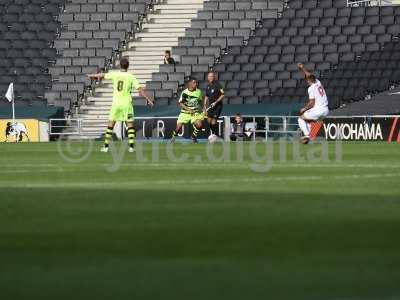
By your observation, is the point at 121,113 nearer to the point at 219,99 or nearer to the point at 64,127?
the point at 219,99

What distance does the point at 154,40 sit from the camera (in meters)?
45.7

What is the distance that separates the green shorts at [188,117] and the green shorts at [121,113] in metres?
6.02

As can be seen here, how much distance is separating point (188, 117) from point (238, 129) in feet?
22.5

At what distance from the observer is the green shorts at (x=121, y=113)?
25625 mm

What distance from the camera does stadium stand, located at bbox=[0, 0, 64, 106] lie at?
44.8 meters

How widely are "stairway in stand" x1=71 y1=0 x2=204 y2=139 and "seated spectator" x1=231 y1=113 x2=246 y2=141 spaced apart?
5.95 m

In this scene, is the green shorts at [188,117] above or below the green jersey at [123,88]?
below

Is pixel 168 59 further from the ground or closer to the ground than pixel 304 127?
further from the ground

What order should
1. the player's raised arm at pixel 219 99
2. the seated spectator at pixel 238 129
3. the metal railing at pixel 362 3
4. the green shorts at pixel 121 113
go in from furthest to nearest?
the metal railing at pixel 362 3
the seated spectator at pixel 238 129
the player's raised arm at pixel 219 99
the green shorts at pixel 121 113

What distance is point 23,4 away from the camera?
47.2 meters

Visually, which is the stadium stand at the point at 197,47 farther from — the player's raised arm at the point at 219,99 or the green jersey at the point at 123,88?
the green jersey at the point at 123,88

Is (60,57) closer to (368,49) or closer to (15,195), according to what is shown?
(368,49)

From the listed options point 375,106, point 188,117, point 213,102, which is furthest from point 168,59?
point 188,117

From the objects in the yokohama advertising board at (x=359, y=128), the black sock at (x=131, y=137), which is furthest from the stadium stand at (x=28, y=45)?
the black sock at (x=131, y=137)
